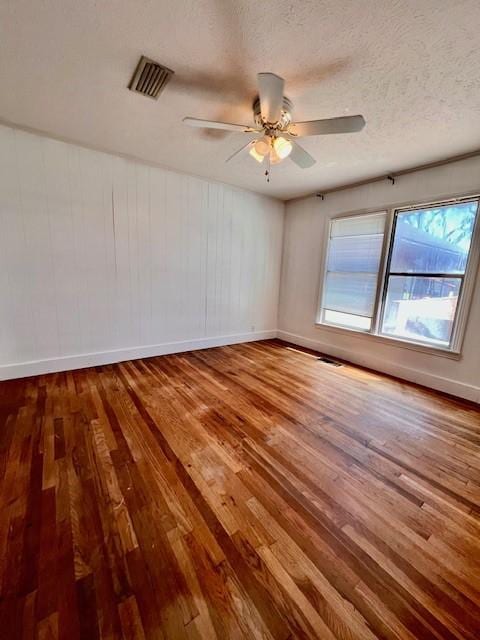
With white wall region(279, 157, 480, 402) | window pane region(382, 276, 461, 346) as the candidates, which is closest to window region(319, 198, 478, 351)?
window pane region(382, 276, 461, 346)

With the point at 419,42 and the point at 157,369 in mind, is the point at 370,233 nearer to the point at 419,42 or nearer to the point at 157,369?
the point at 419,42

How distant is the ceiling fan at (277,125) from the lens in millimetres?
1600

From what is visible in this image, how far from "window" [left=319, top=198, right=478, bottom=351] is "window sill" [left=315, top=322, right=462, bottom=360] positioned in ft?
0.19

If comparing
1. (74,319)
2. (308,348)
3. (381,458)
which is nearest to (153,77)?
(74,319)

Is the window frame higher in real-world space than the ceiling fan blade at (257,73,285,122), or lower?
lower

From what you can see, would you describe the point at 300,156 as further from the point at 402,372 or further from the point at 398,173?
the point at 402,372

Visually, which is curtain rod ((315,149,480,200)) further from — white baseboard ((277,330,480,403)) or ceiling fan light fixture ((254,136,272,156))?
white baseboard ((277,330,480,403))

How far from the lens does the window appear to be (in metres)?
2.94

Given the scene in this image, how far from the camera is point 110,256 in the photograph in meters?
3.34

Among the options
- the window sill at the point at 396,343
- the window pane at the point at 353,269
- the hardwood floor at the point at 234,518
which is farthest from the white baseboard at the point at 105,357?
the window pane at the point at 353,269

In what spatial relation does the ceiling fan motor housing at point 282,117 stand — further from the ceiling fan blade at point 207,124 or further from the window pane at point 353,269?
the window pane at point 353,269

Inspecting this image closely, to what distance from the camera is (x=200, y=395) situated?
2730mm

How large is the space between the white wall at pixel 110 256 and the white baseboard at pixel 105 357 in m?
0.01

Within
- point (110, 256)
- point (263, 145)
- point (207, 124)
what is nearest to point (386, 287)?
point (263, 145)
